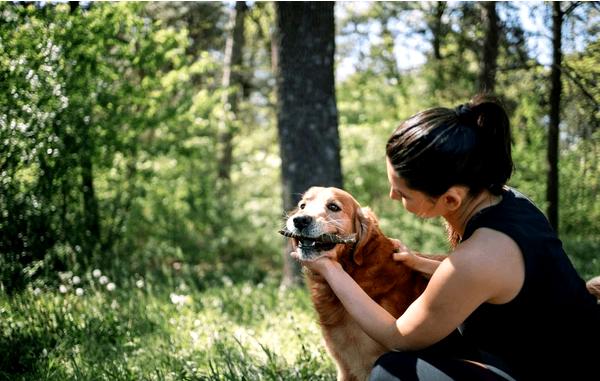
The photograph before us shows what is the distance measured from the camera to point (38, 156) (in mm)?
4555

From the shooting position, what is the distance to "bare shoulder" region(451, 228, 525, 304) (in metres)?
1.92

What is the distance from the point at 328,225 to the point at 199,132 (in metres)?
6.12

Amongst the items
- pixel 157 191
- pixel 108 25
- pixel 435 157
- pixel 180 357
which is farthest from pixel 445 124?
pixel 157 191

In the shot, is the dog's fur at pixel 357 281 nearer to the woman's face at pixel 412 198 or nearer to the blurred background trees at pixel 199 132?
the woman's face at pixel 412 198

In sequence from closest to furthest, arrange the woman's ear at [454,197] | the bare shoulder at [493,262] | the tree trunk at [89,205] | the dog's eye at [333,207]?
the bare shoulder at [493,262] → the woman's ear at [454,197] → the dog's eye at [333,207] → the tree trunk at [89,205]

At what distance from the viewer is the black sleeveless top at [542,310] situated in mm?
2010

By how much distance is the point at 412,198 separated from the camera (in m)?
2.21

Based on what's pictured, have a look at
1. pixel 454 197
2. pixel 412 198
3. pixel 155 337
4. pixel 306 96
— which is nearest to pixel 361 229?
pixel 412 198

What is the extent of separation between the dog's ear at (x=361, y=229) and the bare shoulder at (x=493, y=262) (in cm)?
88

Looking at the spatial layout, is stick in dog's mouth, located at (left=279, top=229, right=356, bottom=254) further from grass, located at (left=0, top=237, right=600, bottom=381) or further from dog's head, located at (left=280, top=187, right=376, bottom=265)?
grass, located at (left=0, top=237, right=600, bottom=381)

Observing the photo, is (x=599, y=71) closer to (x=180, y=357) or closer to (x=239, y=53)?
(x=180, y=357)

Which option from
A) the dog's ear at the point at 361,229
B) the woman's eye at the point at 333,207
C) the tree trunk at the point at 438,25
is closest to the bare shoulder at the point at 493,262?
the dog's ear at the point at 361,229

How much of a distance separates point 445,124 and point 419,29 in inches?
402

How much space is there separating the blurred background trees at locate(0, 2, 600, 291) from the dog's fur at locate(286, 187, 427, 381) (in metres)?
1.02
